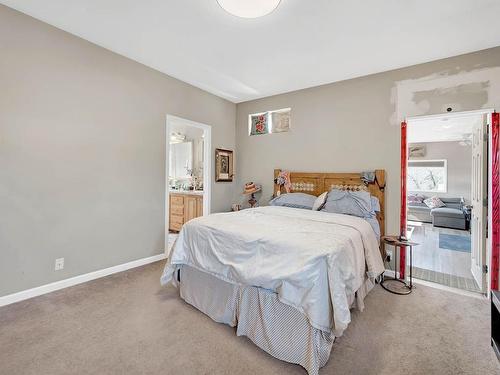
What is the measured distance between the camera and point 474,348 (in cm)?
182

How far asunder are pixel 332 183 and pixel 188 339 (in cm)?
279

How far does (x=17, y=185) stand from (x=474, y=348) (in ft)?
13.3

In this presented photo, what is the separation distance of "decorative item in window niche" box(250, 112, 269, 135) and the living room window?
20.1 feet

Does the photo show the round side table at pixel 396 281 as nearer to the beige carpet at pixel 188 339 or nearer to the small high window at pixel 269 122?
the beige carpet at pixel 188 339

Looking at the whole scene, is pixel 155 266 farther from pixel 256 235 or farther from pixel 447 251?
pixel 447 251

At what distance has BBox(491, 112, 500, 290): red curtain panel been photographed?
2.61m

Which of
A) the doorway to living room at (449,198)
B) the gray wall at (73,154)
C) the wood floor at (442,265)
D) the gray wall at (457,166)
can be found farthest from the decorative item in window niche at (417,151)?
the gray wall at (73,154)

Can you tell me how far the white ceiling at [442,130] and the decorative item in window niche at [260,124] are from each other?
9.54 ft

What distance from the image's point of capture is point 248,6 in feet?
6.21

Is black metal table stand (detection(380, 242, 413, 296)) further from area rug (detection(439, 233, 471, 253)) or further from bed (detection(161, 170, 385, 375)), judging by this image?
area rug (detection(439, 233, 471, 253))

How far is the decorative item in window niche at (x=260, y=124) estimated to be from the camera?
4.51 meters

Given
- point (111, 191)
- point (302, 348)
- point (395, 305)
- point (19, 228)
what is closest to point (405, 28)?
point (395, 305)

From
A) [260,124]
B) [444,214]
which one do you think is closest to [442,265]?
[444,214]

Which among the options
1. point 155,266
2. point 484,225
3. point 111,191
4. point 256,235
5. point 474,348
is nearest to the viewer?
point 474,348
